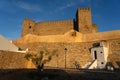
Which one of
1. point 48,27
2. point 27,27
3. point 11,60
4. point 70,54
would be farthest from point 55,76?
point 27,27

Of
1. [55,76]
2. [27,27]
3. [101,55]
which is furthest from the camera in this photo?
[27,27]

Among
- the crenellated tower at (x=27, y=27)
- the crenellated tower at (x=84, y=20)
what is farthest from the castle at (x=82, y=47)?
the crenellated tower at (x=27, y=27)

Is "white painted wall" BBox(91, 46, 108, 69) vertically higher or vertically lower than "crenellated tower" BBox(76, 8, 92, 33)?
lower

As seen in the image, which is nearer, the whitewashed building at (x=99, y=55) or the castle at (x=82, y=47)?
the whitewashed building at (x=99, y=55)

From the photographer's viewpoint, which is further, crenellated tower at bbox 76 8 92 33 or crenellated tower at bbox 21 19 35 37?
crenellated tower at bbox 21 19 35 37

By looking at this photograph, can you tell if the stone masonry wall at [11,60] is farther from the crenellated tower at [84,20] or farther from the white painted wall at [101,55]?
the crenellated tower at [84,20]

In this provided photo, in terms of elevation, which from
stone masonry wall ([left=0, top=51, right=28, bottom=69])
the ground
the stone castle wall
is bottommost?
the ground

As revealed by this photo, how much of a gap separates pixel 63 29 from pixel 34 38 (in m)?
8.67

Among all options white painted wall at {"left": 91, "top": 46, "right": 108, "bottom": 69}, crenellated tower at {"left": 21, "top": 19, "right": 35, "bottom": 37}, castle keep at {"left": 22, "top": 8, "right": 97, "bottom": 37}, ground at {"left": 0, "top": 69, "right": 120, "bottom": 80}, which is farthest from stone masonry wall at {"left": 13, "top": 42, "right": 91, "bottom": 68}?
ground at {"left": 0, "top": 69, "right": 120, "bottom": 80}

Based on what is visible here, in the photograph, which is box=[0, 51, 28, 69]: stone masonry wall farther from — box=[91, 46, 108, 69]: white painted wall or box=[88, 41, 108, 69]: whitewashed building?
box=[91, 46, 108, 69]: white painted wall

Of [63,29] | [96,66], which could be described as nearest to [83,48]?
[96,66]

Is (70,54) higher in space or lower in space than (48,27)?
lower

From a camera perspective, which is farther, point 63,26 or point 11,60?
point 63,26

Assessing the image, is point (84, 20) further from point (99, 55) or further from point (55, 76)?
point (55, 76)
